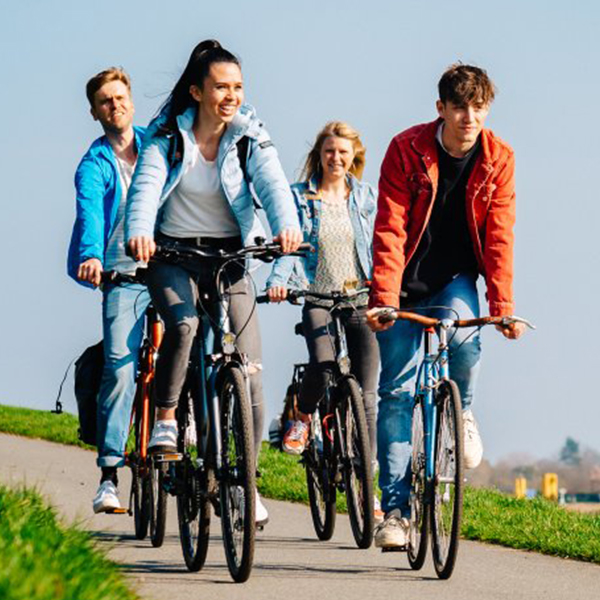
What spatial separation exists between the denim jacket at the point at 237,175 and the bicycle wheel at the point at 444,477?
105 centimetres

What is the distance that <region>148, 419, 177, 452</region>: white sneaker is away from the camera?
24.2 feet

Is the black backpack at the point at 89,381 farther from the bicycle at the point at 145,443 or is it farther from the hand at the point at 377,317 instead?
the hand at the point at 377,317

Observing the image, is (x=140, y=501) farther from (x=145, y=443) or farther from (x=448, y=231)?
(x=448, y=231)

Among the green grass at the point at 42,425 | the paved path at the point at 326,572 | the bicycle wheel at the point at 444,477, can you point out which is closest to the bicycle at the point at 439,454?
the bicycle wheel at the point at 444,477

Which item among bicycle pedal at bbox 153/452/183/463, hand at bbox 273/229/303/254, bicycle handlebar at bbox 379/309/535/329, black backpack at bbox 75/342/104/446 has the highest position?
hand at bbox 273/229/303/254

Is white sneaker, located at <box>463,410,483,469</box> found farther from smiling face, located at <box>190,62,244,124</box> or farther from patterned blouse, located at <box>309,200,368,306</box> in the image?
patterned blouse, located at <box>309,200,368,306</box>

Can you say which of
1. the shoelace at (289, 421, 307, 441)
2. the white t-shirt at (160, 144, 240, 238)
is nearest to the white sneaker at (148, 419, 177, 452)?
the white t-shirt at (160, 144, 240, 238)

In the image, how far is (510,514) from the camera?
9.83m

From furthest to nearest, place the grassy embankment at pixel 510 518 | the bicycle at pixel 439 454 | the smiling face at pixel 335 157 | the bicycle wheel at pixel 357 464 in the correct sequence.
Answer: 1. the smiling face at pixel 335 157
2. the grassy embankment at pixel 510 518
3. the bicycle wheel at pixel 357 464
4. the bicycle at pixel 439 454

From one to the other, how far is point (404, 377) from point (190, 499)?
3.83 ft

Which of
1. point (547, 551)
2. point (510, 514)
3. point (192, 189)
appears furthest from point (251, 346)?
point (510, 514)

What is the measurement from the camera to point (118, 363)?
27.0ft

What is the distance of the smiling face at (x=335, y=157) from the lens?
31.3 ft

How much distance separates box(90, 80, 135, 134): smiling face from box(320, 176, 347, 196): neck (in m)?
1.53
